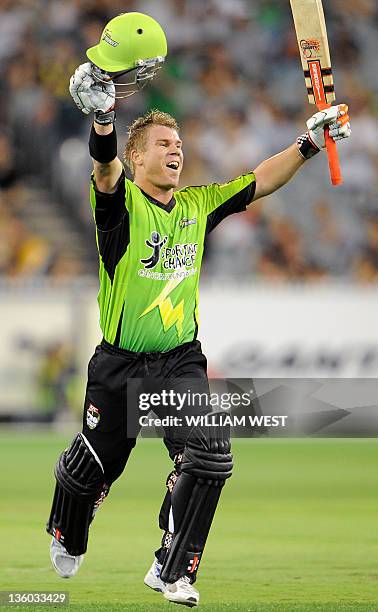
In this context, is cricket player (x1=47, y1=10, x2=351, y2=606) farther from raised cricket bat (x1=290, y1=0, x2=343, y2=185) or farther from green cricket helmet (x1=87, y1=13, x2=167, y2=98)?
green cricket helmet (x1=87, y1=13, x2=167, y2=98)

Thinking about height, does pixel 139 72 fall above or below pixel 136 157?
above

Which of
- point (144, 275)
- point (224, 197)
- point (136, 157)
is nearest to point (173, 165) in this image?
point (136, 157)

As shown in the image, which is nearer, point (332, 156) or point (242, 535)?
point (332, 156)

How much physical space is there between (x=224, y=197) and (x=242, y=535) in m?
2.62

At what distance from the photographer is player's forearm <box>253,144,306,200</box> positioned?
6.68 metres

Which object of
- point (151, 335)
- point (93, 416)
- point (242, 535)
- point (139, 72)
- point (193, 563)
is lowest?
point (242, 535)

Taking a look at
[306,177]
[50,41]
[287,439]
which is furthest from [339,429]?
[50,41]

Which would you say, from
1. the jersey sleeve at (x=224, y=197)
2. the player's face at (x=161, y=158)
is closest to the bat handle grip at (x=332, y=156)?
the jersey sleeve at (x=224, y=197)

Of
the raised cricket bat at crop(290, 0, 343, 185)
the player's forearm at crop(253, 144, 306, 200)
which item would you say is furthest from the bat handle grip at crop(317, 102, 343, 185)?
the player's forearm at crop(253, 144, 306, 200)

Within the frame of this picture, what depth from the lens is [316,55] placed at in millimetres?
6590

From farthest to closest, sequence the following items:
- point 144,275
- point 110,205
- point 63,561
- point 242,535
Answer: point 242,535 → point 63,561 → point 144,275 → point 110,205

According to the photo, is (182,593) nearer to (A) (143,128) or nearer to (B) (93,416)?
(B) (93,416)

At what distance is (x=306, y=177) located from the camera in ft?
57.7

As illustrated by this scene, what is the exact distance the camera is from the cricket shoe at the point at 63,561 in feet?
21.7
